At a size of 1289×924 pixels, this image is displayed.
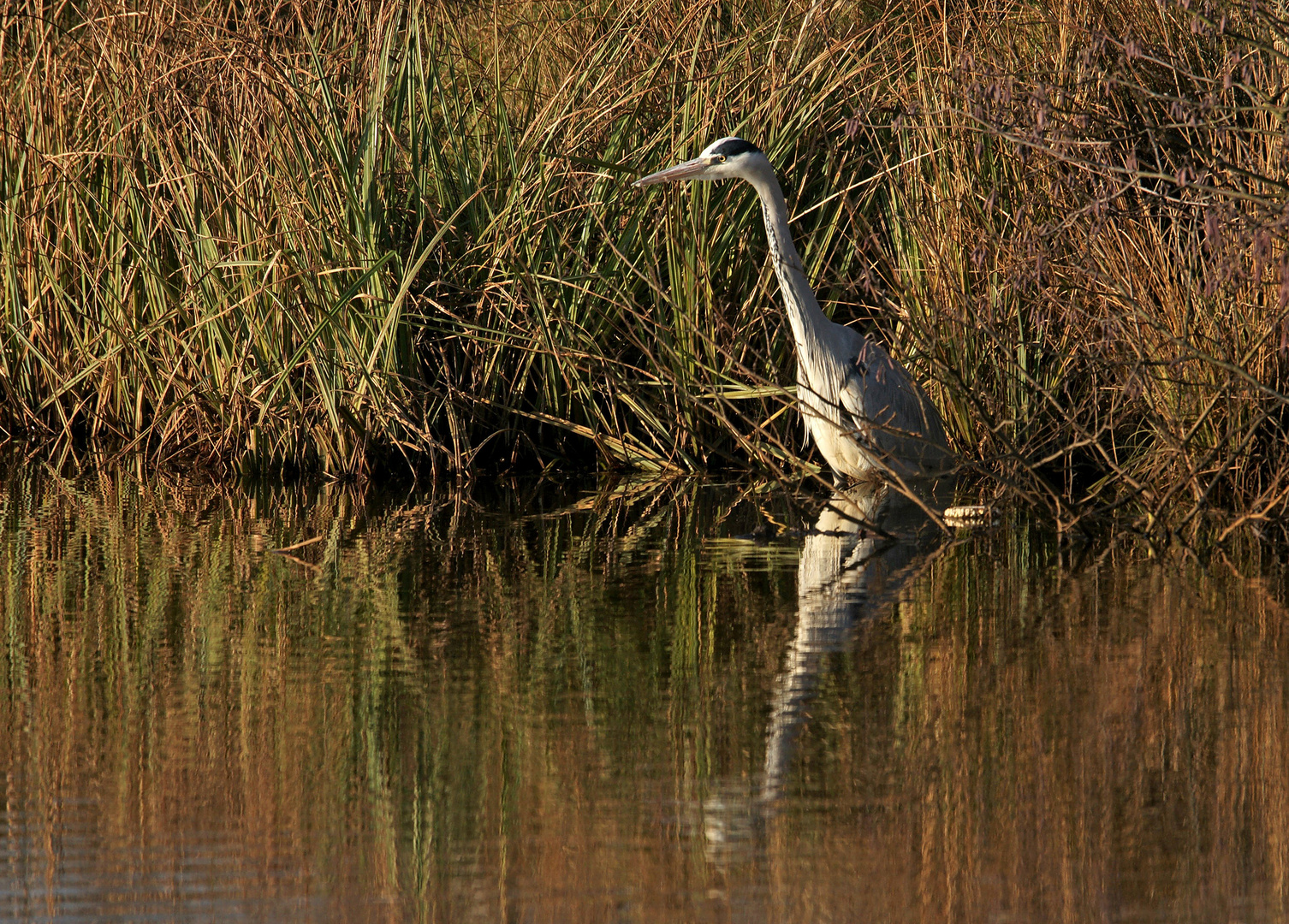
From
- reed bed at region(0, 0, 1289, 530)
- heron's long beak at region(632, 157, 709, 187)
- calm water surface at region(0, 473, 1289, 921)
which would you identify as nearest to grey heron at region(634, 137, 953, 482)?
heron's long beak at region(632, 157, 709, 187)

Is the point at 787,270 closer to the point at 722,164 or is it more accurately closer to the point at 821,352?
the point at 821,352

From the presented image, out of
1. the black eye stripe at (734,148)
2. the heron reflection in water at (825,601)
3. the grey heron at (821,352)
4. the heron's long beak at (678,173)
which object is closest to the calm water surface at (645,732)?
the heron reflection in water at (825,601)

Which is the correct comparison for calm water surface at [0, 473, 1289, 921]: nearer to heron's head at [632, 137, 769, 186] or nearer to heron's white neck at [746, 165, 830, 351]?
heron's white neck at [746, 165, 830, 351]

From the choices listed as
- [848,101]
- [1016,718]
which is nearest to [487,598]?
[1016,718]

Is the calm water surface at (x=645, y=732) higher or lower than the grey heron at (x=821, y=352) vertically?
Result: lower

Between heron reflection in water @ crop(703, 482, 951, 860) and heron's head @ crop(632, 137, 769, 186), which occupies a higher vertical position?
heron's head @ crop(632, 137, 769, 186)

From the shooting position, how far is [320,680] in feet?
12.8

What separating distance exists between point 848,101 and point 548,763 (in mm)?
4752

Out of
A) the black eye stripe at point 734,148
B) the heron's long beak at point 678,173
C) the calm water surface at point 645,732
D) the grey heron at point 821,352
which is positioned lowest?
the calm water surface at point 645,732

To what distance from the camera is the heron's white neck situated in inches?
252

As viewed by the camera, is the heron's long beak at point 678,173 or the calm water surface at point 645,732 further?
Result: the heron's long beak at point 678,173

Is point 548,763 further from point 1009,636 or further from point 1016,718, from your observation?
point 1009,636

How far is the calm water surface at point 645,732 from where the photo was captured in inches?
106

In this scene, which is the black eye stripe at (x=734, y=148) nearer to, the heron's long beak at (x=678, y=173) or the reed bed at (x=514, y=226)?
the heron's long beak at (x=678, y=173)
